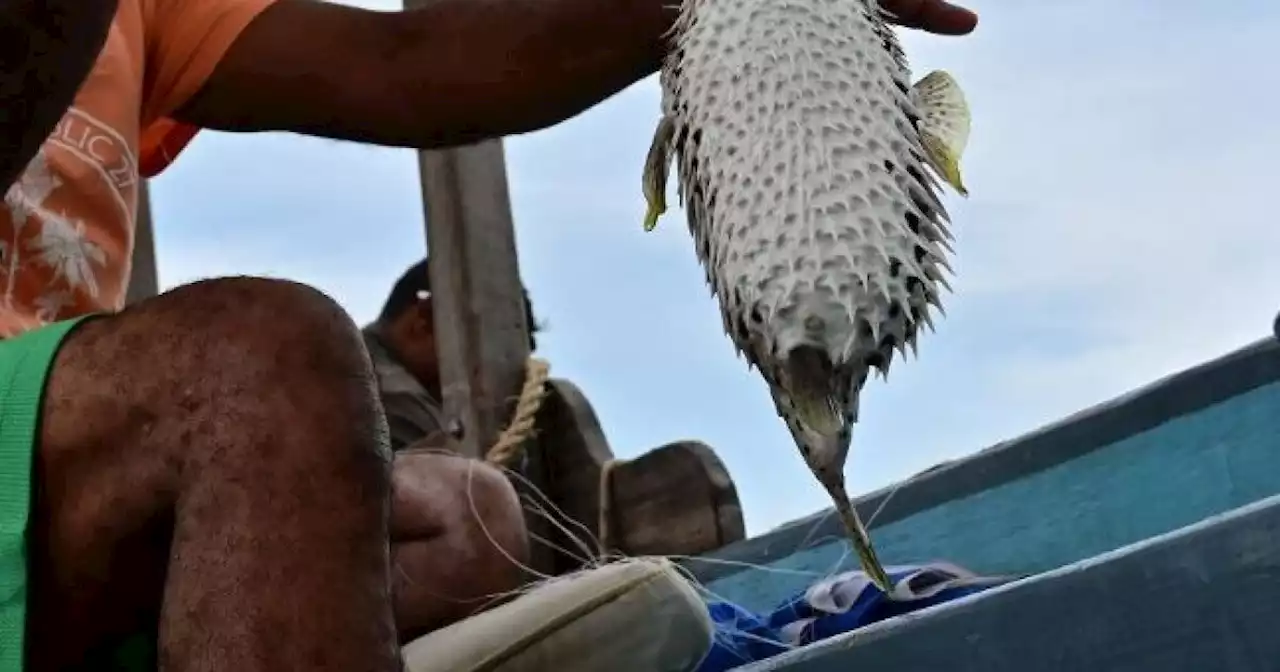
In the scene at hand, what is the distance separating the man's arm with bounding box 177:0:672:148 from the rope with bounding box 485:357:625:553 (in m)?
0.81

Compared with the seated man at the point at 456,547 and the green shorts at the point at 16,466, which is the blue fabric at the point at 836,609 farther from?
the green shorts at the point at 16,466

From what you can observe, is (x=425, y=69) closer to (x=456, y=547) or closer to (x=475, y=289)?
(x=456, y=547)

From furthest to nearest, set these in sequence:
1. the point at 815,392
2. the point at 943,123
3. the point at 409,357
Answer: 1. the point at 409,357
2. the point at 943,123
3. the point at 815,392

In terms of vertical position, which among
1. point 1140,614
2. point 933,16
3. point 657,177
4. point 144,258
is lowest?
point 1140,614

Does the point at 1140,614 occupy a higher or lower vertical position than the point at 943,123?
lower

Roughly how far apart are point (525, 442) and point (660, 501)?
0.20 m

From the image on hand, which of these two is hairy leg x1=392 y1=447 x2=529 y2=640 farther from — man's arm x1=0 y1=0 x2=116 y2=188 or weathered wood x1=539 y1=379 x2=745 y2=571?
man's arm x1=0 y1=0 x2=116 y2=188

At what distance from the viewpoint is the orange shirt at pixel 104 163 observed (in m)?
1.03

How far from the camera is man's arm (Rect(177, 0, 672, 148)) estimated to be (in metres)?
1.09

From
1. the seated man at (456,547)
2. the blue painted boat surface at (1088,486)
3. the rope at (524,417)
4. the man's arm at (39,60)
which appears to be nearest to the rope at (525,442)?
the rope at (524,417)

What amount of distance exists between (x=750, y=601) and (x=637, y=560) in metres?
0.66

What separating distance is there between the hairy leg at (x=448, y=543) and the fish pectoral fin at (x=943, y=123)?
82 centimetres

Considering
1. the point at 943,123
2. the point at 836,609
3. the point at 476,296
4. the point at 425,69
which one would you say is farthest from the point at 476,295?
the point at 943,123

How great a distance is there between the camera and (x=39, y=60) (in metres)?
0.80
